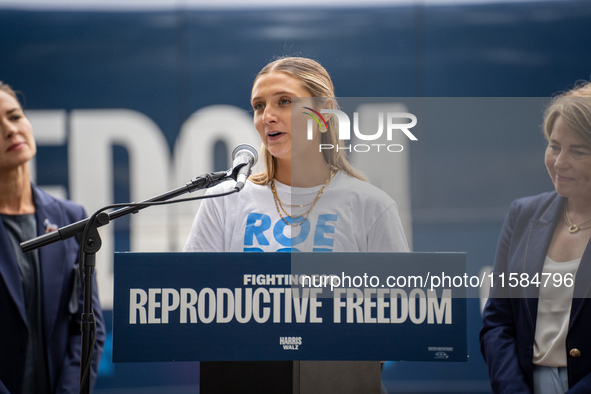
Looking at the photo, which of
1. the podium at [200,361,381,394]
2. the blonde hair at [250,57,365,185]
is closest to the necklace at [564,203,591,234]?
the blonde hair at [250,57,365,185]

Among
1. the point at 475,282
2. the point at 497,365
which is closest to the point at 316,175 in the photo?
the point at 475,282

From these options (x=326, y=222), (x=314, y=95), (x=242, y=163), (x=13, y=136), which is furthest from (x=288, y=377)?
(x=13, y=136)

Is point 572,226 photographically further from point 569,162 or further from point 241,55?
point 241,55

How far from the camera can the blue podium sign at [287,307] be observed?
5.31 ft

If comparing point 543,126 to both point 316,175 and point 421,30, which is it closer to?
point 316,175

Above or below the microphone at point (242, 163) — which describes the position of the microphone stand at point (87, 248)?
below

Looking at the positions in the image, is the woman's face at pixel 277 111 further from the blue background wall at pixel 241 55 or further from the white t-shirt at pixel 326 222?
the blue background wall at pixel 241 55

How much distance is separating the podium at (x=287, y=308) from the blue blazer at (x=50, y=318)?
2.95 feet

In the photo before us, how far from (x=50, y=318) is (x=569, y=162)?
211 centimetres

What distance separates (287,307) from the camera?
164 centimetres

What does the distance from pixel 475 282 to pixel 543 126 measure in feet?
1.89

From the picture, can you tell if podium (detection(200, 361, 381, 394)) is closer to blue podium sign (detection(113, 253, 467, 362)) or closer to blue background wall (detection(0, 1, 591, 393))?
blue podium sign (detection(113, 253, 467, 362))

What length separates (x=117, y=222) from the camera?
2867 mm

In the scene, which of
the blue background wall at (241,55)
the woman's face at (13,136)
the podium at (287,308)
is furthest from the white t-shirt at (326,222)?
the woman's face at (13,136)
